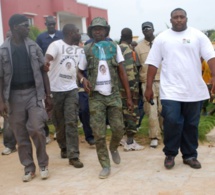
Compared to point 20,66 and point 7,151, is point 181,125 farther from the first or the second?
point 7,151

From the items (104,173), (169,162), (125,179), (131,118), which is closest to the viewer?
(125,179)

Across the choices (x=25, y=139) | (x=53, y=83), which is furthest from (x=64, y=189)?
(x=53, y=83)

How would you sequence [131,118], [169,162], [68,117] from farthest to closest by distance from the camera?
[131,118]
[68,117]
[169,162]

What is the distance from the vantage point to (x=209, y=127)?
6.49 meters

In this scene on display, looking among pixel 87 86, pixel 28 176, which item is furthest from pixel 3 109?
pixel 87 86

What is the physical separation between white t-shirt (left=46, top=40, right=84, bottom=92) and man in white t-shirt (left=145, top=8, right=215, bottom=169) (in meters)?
1.10

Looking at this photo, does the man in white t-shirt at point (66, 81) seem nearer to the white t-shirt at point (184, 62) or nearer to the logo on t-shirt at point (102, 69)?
the logo on t-shirt at point (102, 69)

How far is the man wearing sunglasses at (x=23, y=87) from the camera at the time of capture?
445 cm

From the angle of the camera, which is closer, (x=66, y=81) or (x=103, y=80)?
(x=103, y=80)

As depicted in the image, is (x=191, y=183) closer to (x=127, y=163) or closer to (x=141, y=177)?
(x=141, y=177)

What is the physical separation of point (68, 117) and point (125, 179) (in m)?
1.25

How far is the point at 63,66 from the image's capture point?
5223mm

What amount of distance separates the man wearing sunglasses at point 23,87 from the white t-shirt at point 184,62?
1453 mm

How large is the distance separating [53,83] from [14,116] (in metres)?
0.88
